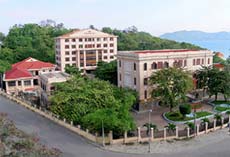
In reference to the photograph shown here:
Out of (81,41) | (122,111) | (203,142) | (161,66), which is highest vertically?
(81,41)

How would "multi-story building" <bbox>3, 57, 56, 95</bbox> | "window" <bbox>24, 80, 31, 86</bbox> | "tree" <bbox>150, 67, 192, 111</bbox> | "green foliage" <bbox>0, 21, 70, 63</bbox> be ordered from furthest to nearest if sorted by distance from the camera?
1. "green foliage" <bbox>0, 21, 70, 63</bbox>
2. "window" <bbox>24, 80, 31, 86</bbox>
3. "multi-story building" <bbox>3, 57, 56, 95</bbox>
4. "tree" <bbox>150, 67, 192, 111</bbox>

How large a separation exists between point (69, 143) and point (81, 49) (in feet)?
118

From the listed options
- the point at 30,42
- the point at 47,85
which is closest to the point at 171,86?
the point at 47,85

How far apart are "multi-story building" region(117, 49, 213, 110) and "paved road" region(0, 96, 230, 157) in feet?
36.8

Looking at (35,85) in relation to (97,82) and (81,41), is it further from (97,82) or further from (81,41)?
(97,82)

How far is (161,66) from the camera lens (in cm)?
3497

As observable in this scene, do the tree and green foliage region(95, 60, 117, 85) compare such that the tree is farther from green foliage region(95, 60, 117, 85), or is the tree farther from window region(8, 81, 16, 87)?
window region(8, 81, 16, 87)

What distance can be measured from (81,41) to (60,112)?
3119 centimetres

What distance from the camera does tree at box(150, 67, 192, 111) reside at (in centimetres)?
3103

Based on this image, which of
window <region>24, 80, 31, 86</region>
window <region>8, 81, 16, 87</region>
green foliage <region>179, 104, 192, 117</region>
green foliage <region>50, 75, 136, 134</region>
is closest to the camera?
green foliage <region>50, 75, 136, 134</region>

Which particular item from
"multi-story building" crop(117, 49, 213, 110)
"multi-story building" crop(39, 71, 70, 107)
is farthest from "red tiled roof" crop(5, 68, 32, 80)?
"multi-story building" crop(117, 49, 213, 110)

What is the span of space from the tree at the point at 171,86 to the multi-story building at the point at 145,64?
2.32 metres

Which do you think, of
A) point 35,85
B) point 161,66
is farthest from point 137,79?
point 35,85

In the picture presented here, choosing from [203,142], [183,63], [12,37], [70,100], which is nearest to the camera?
[203,142]
